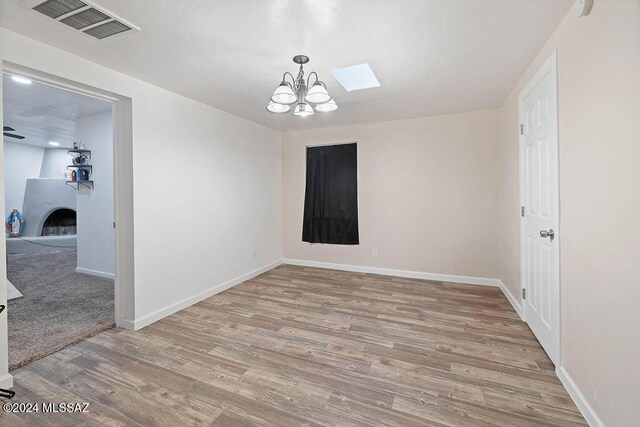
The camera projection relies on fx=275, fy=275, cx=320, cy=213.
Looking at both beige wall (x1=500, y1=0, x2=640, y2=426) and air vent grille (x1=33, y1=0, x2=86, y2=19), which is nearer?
beige wall (x1=500, y1=0, x2=640, y2=426)

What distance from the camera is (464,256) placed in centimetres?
407

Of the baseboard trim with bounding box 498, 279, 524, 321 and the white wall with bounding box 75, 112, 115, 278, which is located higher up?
the white wall with bounding box 75, 112, 115, 278

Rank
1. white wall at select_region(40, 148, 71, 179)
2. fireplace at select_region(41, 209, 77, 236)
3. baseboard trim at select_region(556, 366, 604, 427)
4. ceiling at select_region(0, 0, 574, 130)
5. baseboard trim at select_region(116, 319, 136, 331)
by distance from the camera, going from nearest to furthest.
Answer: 1. baseboard trim at select_region(556, 366, 604, 427)
2. ceiling at select_region(0, 0, 574, 130)
3. baseboard trim at select_region(116, 319, 136, 331)
4. fireplace at select_region(41, 209, 77, 236)
5. white wall at select_region(40, 148, 71, 179)

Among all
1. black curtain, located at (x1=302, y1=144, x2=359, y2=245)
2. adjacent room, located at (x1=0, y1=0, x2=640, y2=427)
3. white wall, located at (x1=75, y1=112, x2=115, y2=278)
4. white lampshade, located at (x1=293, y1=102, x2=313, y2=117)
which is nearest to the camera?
adjacent room, located at (x1=0, y1=0, x2=640, y2=427)

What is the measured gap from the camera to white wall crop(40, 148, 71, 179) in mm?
7476

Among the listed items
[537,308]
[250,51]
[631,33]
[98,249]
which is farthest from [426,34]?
[98,249]

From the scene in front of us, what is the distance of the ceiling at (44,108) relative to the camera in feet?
11.1

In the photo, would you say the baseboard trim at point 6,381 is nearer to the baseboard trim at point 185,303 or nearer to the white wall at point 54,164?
the baseboard trim at point 185,303

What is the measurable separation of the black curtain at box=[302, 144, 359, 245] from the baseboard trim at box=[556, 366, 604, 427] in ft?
10.1

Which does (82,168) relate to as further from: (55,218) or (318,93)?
(318,93)

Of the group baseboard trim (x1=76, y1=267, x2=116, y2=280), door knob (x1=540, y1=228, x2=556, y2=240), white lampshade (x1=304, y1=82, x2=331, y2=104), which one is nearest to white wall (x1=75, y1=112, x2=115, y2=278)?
baseboard trim (x1=76, y1=267, x2=116, y2=280)

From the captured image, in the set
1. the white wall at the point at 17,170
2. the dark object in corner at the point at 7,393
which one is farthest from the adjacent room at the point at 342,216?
the white wall at the point at 17,170

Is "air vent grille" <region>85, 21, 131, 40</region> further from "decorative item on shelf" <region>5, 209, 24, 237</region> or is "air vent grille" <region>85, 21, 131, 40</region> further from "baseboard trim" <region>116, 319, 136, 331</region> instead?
"decorative item on shelf" <region>5, 209, 24, 237</region>

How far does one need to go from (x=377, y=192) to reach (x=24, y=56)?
409cm
